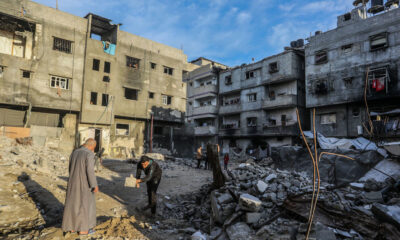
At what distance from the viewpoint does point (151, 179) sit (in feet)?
22.8

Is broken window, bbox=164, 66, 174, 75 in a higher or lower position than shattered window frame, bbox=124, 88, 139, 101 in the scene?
higher

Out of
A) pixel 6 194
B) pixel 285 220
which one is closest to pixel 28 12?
pixel 6 194

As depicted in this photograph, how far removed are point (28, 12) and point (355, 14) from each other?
3172 centimetres

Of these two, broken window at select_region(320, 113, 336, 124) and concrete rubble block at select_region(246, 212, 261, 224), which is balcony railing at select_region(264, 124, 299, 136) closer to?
broken window at select_region(320, 113, 336, 124)

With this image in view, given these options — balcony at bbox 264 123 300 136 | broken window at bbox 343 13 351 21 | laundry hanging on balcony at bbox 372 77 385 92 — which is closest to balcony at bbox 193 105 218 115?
balcony at bbox 264 123 300 136

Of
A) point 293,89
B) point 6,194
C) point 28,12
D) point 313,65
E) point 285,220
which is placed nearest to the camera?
point 285,220

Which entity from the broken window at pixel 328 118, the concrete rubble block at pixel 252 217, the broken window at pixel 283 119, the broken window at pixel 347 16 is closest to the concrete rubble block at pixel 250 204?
the concrete rubble block at pixel 252 217

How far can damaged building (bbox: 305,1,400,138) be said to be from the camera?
22.4 m

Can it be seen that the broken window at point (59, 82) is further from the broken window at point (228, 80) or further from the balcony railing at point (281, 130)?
the balcony railing at point (281, 130)

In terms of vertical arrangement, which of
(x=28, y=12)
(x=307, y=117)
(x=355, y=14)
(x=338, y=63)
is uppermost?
(x=355, y=14)

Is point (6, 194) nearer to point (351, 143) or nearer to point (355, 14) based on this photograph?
point (351, 143)

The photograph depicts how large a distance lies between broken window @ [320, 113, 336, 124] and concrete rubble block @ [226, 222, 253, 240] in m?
24.1

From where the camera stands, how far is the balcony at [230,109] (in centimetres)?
3541

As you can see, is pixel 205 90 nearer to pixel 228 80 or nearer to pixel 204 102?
pixel 204 102
